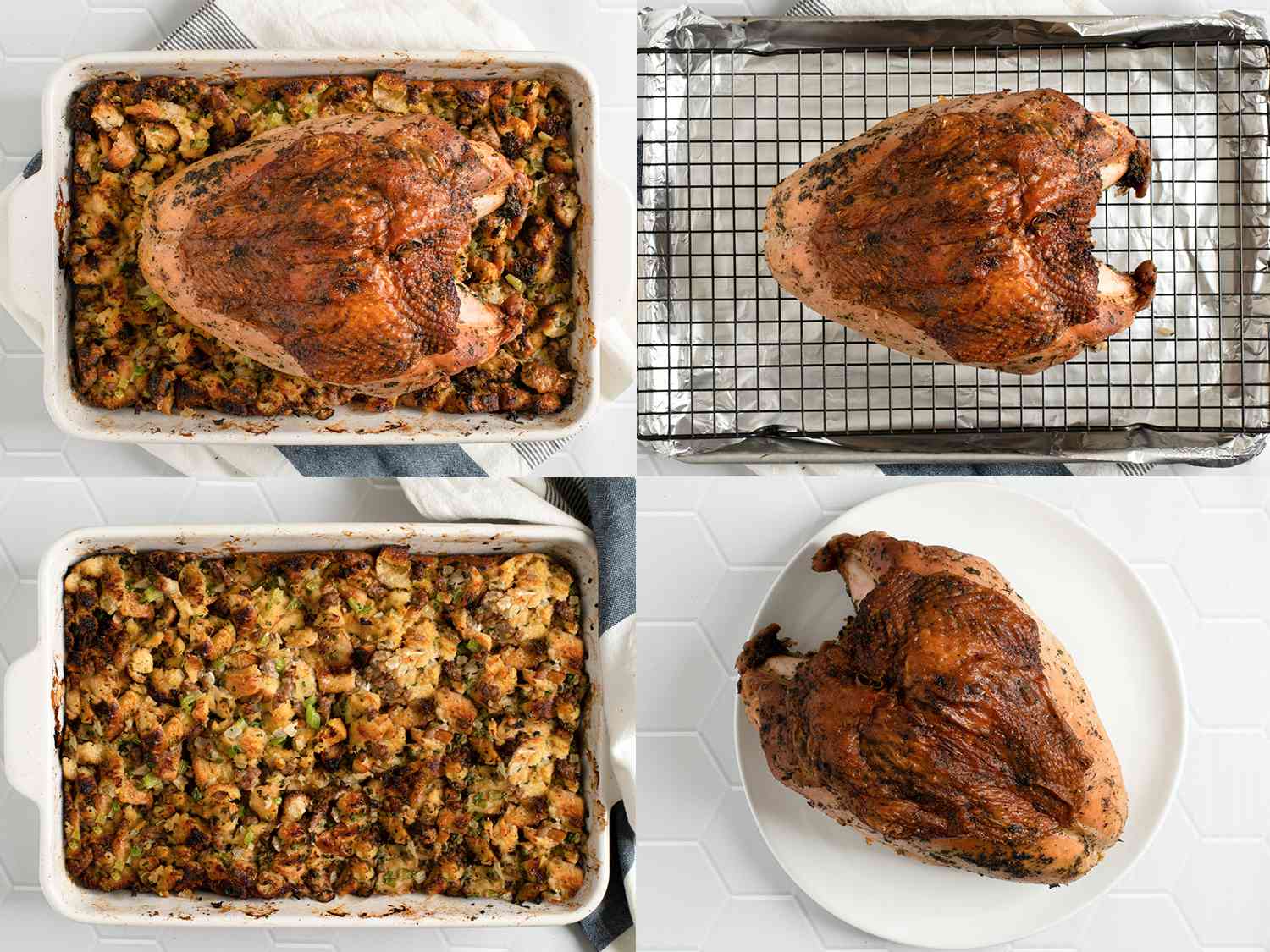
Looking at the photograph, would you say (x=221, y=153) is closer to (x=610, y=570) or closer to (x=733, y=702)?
(x=610, y=570)

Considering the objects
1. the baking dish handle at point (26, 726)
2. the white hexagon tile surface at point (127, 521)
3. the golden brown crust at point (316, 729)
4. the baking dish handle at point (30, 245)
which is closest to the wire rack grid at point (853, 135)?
the golden brown crust at point (316, 729)

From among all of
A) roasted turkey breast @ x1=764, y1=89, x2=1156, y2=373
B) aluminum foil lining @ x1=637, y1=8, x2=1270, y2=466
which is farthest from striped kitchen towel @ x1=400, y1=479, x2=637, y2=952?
roasted turkey breast @ x1=764, y1=89, x2=1156, y2=373

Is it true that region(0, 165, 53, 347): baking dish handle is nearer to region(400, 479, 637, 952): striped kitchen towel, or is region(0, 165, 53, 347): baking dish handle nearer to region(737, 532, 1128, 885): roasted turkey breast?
region(400, 479, 637, 952): striped kitchen towel

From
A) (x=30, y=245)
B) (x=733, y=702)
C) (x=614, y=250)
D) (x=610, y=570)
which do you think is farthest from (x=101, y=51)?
(x=733, y=702)

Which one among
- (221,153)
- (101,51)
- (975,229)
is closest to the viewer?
(975,229)

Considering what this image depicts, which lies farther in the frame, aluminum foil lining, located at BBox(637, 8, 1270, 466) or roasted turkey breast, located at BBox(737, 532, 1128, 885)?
aluminum foil lining, located at BBox(637, 8, 1270, 466)
